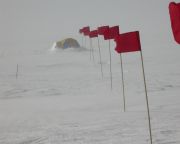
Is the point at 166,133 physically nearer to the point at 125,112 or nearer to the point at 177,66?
the point at 125,112

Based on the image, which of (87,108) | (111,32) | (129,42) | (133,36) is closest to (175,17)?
(133,36)

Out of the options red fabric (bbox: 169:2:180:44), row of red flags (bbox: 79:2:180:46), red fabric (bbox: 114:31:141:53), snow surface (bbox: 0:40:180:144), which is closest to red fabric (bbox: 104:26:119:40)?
row of red flags (bbox: 79:2:180:46)

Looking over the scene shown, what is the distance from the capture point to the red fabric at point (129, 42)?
28.8 feet

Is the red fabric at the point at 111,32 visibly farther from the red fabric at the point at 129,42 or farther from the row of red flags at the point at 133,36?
the red fabric at the point at 129,42

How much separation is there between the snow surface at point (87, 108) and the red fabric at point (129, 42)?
2.12 meters

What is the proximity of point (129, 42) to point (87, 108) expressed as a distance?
10.9 ft

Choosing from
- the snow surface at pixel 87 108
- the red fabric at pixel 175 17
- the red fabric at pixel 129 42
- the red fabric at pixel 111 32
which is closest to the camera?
the red fabric at pixel 175 17

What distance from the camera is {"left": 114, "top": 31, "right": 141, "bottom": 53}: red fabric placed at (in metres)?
8.77

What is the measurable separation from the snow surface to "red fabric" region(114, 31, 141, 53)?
2119mm

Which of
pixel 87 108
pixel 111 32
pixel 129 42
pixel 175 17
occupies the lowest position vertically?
pixel 87 108

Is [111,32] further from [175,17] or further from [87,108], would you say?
[175,17]

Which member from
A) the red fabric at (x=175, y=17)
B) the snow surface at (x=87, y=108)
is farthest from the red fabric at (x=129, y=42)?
the red fabric at (x=175, y=17)

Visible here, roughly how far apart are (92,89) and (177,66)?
33.8ft

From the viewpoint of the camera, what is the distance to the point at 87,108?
11.2 metres
